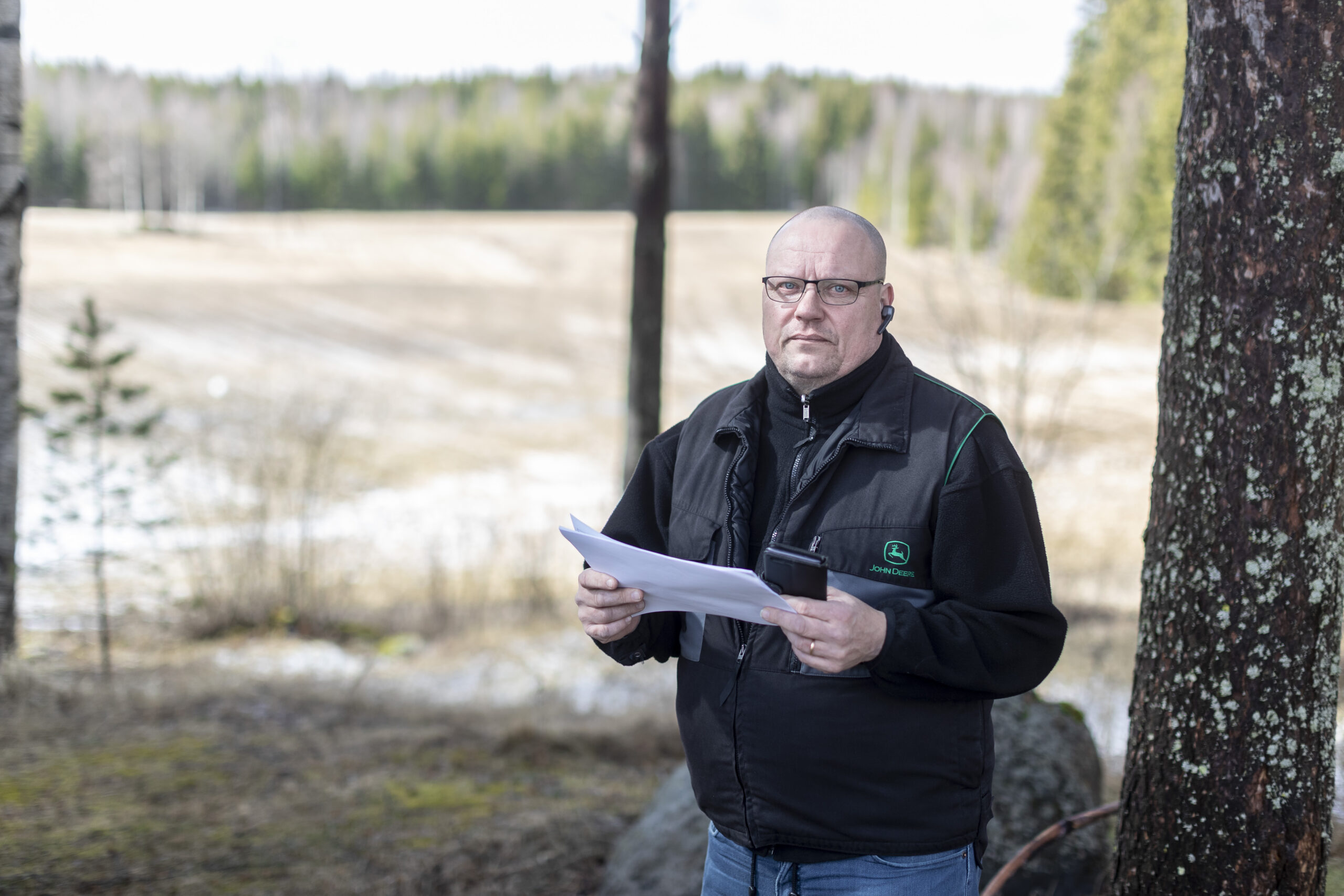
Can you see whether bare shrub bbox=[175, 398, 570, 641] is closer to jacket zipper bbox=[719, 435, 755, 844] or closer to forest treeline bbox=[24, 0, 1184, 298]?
jacket zipper bbox=[719, 435, 755, 844]

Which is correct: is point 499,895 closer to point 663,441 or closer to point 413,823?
point 413,823

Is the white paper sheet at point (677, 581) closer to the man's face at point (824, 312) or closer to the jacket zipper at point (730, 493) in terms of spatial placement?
the jacket zipper at point (730, 493)

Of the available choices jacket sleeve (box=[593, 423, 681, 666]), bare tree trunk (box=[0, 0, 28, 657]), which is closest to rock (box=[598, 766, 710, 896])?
jacket sleeve (box=[593, 423, 681, 666])

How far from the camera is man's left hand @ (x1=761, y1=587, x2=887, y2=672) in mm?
1859

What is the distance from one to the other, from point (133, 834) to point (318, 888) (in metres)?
0.95

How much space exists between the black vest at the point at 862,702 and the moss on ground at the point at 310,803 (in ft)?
7.02

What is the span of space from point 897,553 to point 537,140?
94023 millimetres

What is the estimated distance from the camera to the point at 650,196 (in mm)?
8734

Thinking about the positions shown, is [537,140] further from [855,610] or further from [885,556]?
[855,610]

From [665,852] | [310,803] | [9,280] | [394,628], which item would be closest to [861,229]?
[665,852]

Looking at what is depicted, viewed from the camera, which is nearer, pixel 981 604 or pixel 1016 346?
pixel 981 604

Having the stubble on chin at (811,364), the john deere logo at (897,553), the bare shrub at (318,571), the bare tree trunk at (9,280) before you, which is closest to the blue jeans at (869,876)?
the john deere logo at (897,553)

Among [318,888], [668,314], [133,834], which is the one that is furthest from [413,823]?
[668,314]

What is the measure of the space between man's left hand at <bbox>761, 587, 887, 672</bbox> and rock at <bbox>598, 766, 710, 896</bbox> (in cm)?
183
